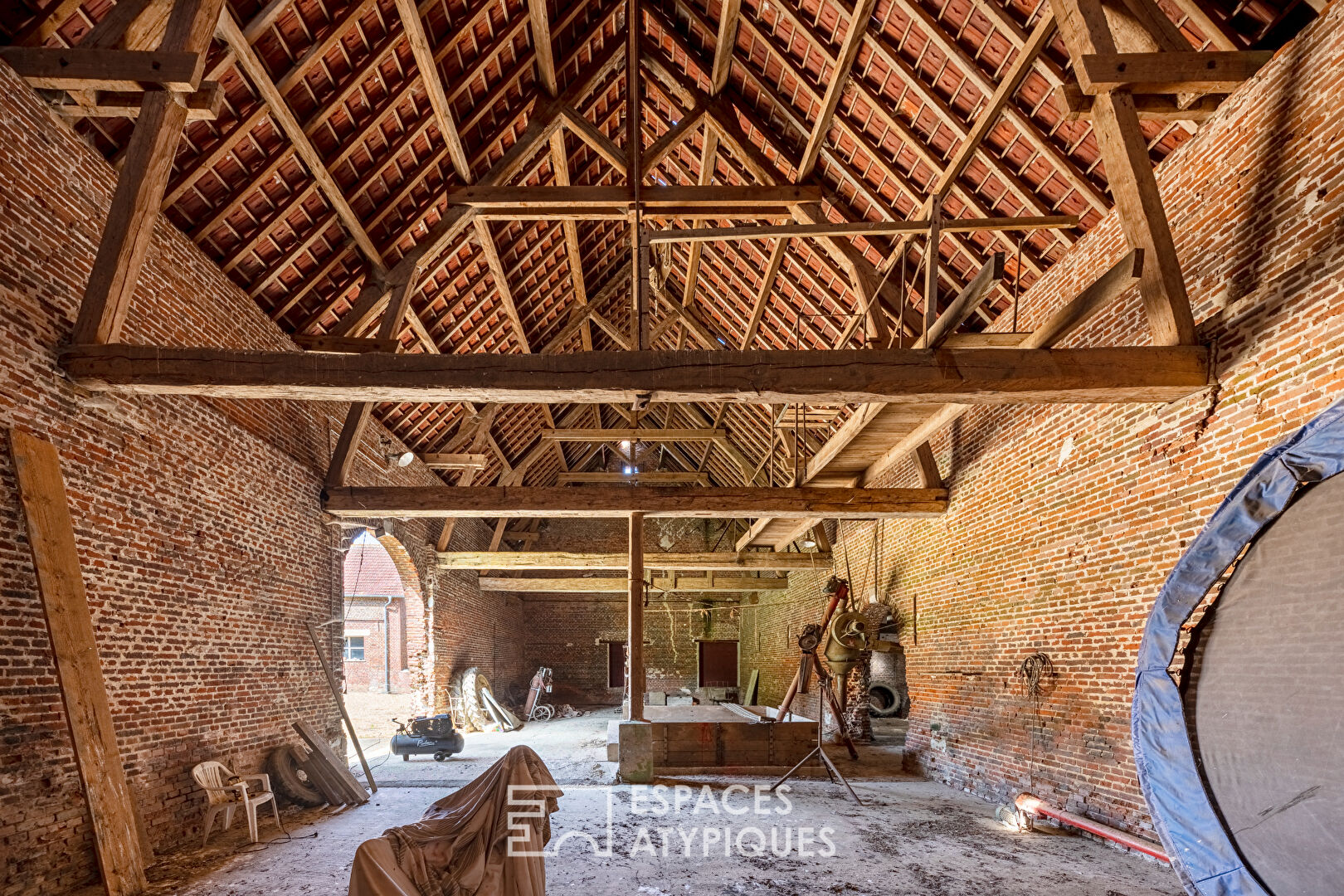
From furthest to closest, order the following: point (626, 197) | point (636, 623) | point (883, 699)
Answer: point (883, 699) < point (636, 623) < point (626, 197)

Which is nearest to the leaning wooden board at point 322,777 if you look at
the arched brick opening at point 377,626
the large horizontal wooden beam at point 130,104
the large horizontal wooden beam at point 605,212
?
the large horizontal wooden beam at point 130,104

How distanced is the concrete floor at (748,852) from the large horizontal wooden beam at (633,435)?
246 inches

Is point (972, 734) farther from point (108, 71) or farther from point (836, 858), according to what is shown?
point (108, 71)

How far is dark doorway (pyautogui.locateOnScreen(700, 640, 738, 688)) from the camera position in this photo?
69.9ft

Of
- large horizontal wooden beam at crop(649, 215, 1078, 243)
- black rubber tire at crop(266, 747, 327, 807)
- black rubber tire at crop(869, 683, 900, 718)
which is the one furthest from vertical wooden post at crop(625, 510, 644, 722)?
black rubber tire at crop(869, 683, 900, 718)

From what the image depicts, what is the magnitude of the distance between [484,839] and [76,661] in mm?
3028

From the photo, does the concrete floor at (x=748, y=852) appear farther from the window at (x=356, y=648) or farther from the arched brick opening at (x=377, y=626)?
the window at (x=356, y=648)

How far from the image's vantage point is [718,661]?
2134cm

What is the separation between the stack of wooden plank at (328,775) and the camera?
304 inches

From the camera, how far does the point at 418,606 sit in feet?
43.9

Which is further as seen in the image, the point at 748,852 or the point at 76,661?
the point at 748,852

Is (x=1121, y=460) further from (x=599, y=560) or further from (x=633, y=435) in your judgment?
(x=599, y=560)

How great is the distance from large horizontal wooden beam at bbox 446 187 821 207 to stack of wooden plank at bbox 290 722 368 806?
5.90 m

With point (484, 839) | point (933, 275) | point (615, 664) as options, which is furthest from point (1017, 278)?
point (615, 664)
